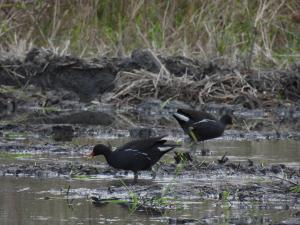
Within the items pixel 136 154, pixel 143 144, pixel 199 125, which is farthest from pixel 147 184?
pixel 199 125

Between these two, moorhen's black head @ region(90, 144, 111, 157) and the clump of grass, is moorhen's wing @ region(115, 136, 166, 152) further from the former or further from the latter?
the clump of grass

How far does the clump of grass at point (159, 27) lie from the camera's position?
16.8m

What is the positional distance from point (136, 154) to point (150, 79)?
6075mm

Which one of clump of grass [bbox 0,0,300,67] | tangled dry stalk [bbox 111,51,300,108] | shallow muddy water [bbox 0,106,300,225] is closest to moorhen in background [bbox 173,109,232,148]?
shallow muddy water [bbox 0,106,300,225]

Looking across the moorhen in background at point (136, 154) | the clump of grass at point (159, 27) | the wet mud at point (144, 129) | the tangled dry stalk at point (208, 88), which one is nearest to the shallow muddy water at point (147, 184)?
the wet mud at point (144, 129)

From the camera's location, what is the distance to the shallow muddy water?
6965 millimetres

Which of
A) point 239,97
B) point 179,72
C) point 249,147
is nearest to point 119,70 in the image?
point 179,72

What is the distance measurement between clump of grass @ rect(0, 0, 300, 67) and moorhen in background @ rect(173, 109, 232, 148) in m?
4.48

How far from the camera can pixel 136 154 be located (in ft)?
30.3

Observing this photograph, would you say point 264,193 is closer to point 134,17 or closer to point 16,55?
point 16,55

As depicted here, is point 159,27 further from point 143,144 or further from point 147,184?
point 147,184

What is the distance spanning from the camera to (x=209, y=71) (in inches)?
620

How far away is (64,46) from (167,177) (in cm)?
809

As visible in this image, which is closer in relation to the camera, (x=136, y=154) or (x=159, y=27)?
(x=136, y=154)
